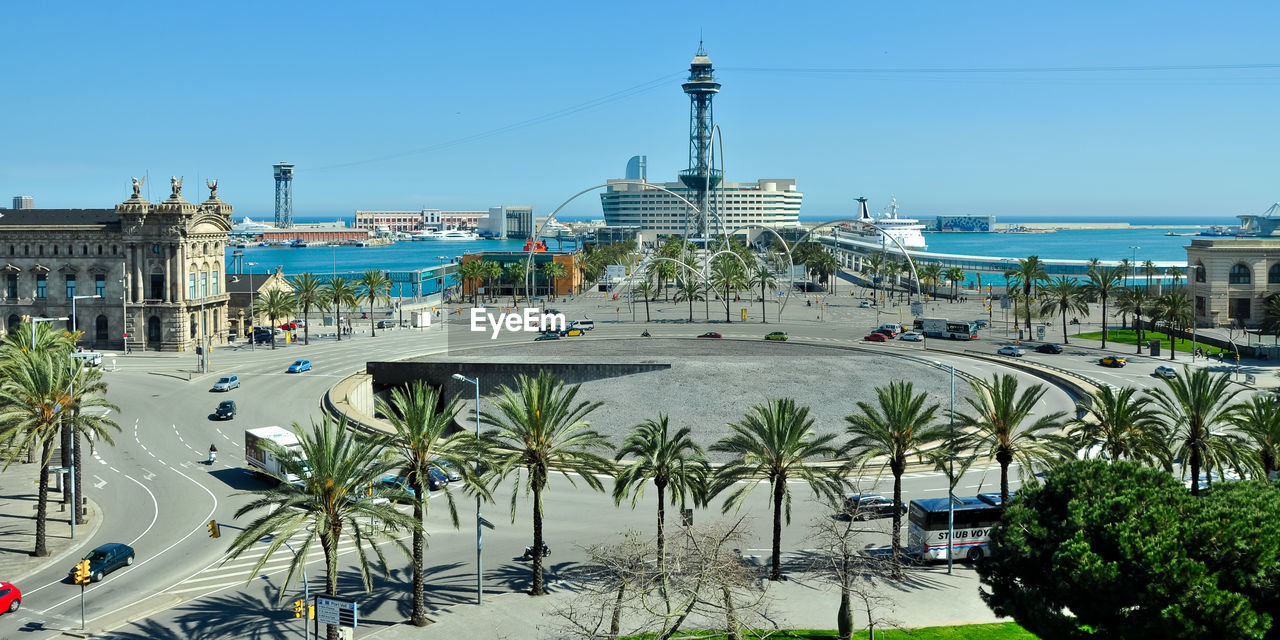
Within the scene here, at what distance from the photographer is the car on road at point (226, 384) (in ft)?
240

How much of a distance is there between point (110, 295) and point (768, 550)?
76746mm

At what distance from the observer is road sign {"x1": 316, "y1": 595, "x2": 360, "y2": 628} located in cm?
2869

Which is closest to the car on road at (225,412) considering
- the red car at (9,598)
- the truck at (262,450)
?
the truck at (262,450)

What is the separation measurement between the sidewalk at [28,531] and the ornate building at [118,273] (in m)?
44.6

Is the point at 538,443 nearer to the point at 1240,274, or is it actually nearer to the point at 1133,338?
the point at 1133,338

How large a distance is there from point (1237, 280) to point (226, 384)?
9704cm

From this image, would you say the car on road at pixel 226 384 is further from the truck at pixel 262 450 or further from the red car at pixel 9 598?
the red car at pixel 9 598

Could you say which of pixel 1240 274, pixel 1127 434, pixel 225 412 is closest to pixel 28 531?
pixel 225 412

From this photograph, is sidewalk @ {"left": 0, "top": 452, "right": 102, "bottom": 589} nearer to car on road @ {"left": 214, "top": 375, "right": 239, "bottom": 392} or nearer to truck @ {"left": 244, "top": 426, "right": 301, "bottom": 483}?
truck @ {"left": 244, "top": 426, "right": 301, "bottom": 483}

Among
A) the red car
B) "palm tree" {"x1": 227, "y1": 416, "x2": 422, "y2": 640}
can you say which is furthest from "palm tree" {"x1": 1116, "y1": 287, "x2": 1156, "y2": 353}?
the red car

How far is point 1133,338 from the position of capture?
327 feet

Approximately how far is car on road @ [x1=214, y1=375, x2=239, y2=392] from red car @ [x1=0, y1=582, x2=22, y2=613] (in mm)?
40699

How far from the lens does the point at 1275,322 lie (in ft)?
284

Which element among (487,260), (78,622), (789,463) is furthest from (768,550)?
(487,260)
